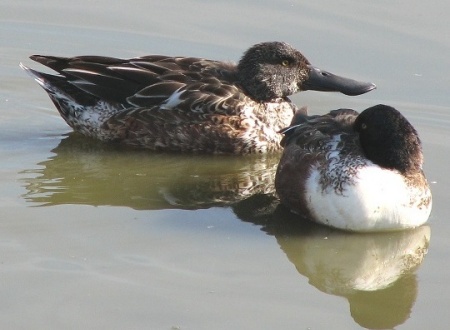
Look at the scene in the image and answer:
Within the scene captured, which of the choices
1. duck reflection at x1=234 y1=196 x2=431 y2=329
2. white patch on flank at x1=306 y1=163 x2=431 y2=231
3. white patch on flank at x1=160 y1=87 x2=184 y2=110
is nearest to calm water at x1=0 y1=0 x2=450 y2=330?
duck reflection at x1=234 y1=196 x2=431 y2=329

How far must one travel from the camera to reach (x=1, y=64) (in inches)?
450

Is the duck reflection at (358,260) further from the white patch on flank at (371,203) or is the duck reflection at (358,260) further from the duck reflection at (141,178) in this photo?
the duck reflection at (141,178)

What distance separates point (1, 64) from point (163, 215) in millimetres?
3494

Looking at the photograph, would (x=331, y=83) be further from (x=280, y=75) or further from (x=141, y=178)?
(x=141, y=178)

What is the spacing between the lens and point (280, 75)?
1030cm

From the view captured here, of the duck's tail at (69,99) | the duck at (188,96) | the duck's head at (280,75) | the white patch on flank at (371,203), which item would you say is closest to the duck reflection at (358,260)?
the white patch on flank at (371,203)

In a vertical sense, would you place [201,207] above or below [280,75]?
below

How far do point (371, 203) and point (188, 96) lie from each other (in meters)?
2.38

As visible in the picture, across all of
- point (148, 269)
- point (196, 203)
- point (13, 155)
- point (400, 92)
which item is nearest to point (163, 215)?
point (196, 203)

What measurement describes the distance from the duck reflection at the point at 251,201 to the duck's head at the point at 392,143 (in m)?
0.51

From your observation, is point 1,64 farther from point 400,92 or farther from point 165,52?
point 400,92

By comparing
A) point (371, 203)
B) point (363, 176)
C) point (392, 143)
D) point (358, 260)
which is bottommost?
point (358, 260)

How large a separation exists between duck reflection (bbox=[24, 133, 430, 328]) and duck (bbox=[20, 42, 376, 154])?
16cm

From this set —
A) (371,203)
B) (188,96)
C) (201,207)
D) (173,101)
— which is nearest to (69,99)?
(173,101)
